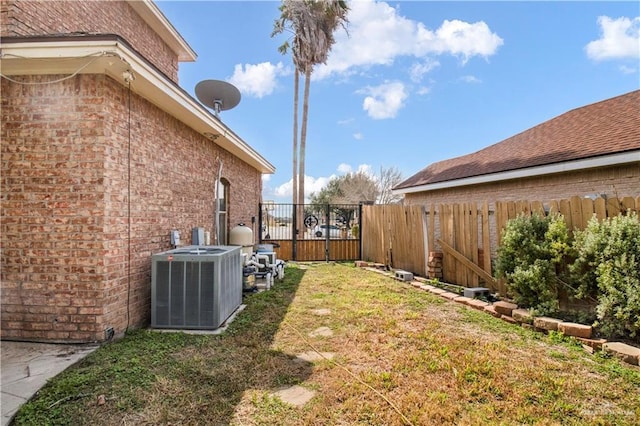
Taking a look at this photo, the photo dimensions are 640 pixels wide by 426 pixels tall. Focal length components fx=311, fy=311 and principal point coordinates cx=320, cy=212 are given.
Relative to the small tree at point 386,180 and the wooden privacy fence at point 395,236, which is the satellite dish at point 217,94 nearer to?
the wooden privacy fence at point 395,236

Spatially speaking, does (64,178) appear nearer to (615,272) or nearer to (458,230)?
(615,272)

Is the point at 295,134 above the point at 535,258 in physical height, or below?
above

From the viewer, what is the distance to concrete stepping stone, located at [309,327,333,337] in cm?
414

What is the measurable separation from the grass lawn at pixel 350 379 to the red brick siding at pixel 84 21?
3.88 m

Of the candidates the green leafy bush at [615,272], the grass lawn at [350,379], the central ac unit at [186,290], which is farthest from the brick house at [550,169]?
the central ac unit at [186,290]

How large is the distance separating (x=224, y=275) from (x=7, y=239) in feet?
7.97

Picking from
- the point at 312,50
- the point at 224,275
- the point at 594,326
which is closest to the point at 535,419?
the point at 594,326

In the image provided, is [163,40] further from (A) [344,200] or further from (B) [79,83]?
(A) [344,200]

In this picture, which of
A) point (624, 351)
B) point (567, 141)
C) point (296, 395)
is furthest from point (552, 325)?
point (567, 141)

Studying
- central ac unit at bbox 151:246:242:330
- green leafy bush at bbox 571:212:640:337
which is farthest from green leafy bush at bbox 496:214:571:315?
central ac unit at bbox 151:246:242:330

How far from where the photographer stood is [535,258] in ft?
15.6

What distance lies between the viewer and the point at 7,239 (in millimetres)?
3523

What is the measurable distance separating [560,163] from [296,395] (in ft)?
24.2

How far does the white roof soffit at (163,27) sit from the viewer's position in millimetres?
7147
